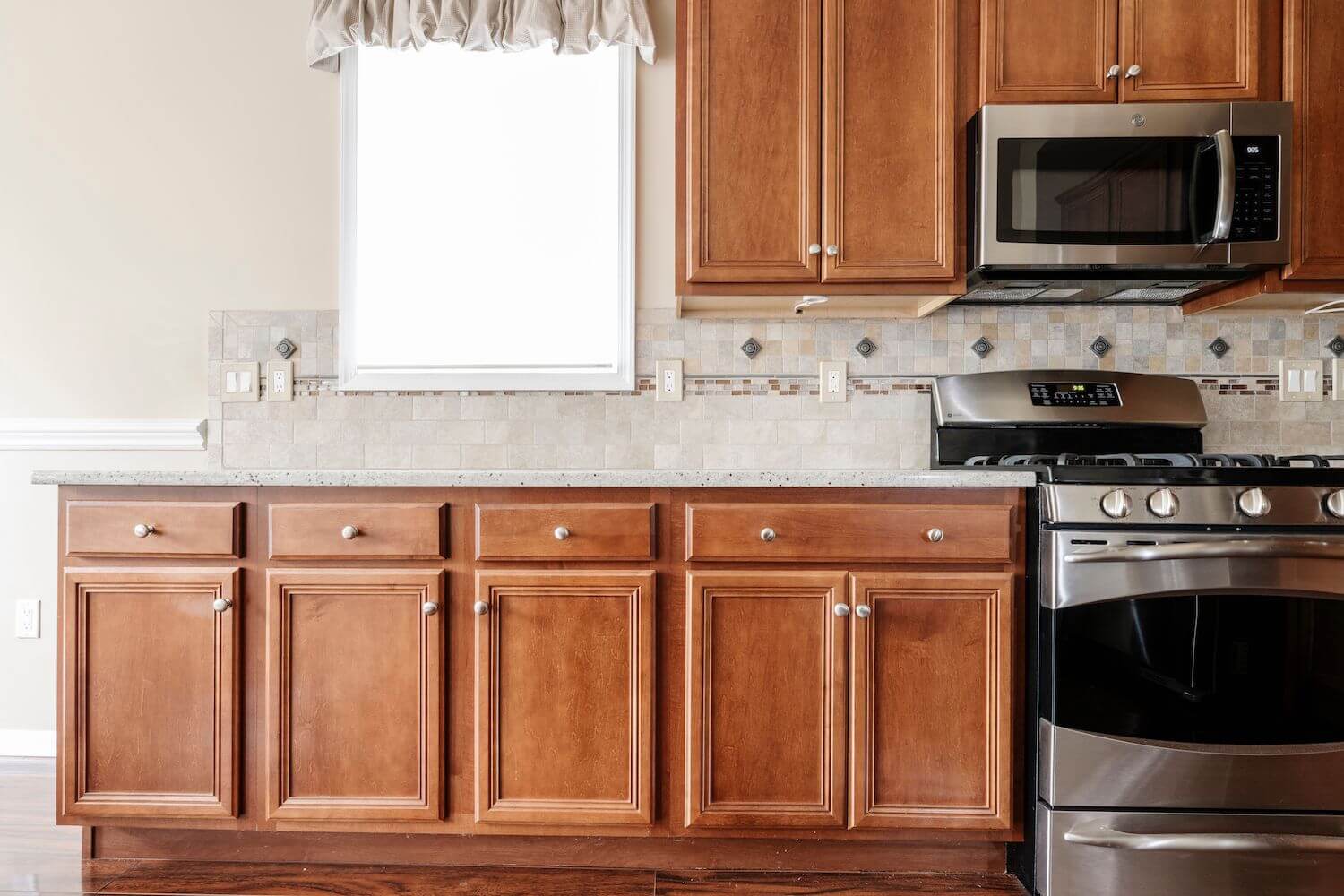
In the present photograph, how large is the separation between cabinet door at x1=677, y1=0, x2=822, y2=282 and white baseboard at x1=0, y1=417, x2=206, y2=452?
1.60 m

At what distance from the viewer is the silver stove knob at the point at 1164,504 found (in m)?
1.46

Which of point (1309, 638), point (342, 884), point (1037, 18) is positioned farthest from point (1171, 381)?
point (342, 884)

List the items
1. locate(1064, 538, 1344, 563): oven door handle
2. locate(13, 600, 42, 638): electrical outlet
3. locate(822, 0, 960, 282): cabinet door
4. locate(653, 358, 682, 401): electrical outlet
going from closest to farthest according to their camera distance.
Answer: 1. locate(1064, 538, 1344, 563): oven door handle
2. locate(822, 0, 960, 282): cabinet door
3. locate(653, 358, 682, 401): electrical outlet
4. locate(13, 600, 42, 638): electrical outlet

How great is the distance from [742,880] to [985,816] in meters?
0.52

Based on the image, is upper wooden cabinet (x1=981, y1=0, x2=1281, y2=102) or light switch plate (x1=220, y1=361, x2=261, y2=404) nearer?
upper wooden cabinet (x1=981, y1=0, x2=1281, y2=102)

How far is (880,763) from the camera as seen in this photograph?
1.57 metres


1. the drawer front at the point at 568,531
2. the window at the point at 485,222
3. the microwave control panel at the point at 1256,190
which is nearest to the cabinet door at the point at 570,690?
the drawer front at the point at 568,531

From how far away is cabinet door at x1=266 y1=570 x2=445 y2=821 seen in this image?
158cm

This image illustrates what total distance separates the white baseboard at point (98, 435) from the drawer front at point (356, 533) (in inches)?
36.2

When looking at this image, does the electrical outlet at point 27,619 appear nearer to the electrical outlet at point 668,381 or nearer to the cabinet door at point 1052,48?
the electrical outlet at point 668,381

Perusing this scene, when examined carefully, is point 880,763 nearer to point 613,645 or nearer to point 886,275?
point 613,645

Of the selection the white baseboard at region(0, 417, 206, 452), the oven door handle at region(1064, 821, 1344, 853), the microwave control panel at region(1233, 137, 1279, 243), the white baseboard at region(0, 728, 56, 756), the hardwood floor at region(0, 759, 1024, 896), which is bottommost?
the hardwood floor at region(0, 759, 1024, 896)

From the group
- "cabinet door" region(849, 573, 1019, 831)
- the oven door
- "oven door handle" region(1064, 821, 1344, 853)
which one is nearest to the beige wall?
"cabinet door" region(849, 573, 1019, 831)

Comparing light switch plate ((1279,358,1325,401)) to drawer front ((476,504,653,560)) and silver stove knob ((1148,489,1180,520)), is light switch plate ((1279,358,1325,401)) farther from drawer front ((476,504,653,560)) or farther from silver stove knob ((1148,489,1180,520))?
drawer front ((476,504,653,560))
